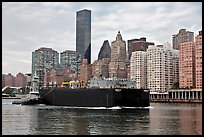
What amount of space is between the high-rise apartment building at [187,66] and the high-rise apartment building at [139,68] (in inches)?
1250

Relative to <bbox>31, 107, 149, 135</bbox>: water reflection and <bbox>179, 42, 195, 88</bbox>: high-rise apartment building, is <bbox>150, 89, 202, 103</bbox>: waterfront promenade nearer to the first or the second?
<bbox>179, 42, 195, 88</bbox>: high-rise apartment building

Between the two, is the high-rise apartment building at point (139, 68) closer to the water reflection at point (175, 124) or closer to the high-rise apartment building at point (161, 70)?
the high-rise apartment building at point (161, 70)

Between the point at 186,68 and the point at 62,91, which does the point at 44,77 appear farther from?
the point at 62,91

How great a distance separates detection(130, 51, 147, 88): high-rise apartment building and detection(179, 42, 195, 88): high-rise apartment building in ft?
Answer: 104

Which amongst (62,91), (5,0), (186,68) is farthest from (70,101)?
(186,68)

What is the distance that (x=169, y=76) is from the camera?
522ft

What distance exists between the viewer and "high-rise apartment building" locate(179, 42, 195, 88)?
450 feet

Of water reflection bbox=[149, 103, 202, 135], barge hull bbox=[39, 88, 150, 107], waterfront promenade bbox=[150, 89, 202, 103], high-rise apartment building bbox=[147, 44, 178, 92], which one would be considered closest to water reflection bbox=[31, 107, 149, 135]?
water reflection bbox=[149, 103, 202, 135]

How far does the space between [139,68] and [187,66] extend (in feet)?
128

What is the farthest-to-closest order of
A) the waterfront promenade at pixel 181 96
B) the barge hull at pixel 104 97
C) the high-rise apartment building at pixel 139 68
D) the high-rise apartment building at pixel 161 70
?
the high-rise apartment building at pixel 139 68
the high-rise apartment building at pixel 161 70
the waterfront promenade at pixel 181 96
the barge hull at pixel 104 97

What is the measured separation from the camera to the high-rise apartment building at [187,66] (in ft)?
450

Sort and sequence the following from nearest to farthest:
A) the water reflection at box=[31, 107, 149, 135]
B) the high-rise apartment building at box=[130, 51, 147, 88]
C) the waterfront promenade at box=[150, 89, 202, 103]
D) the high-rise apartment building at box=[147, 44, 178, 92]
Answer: the water reflection at box=[31, 107, 149, 135] → the waterfront promenade at box=[150, 89, 202, 103] → the high-rise apartment building at box=[147, 44, 178, 92] → the high-rise apartment building at box=[130, 51, 147, 88]

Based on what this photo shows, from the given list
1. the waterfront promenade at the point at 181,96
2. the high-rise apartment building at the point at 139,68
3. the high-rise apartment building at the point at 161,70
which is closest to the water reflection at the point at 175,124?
the waterfront promenade at the point at 181,96

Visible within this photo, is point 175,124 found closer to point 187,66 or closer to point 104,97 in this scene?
point 104,97
